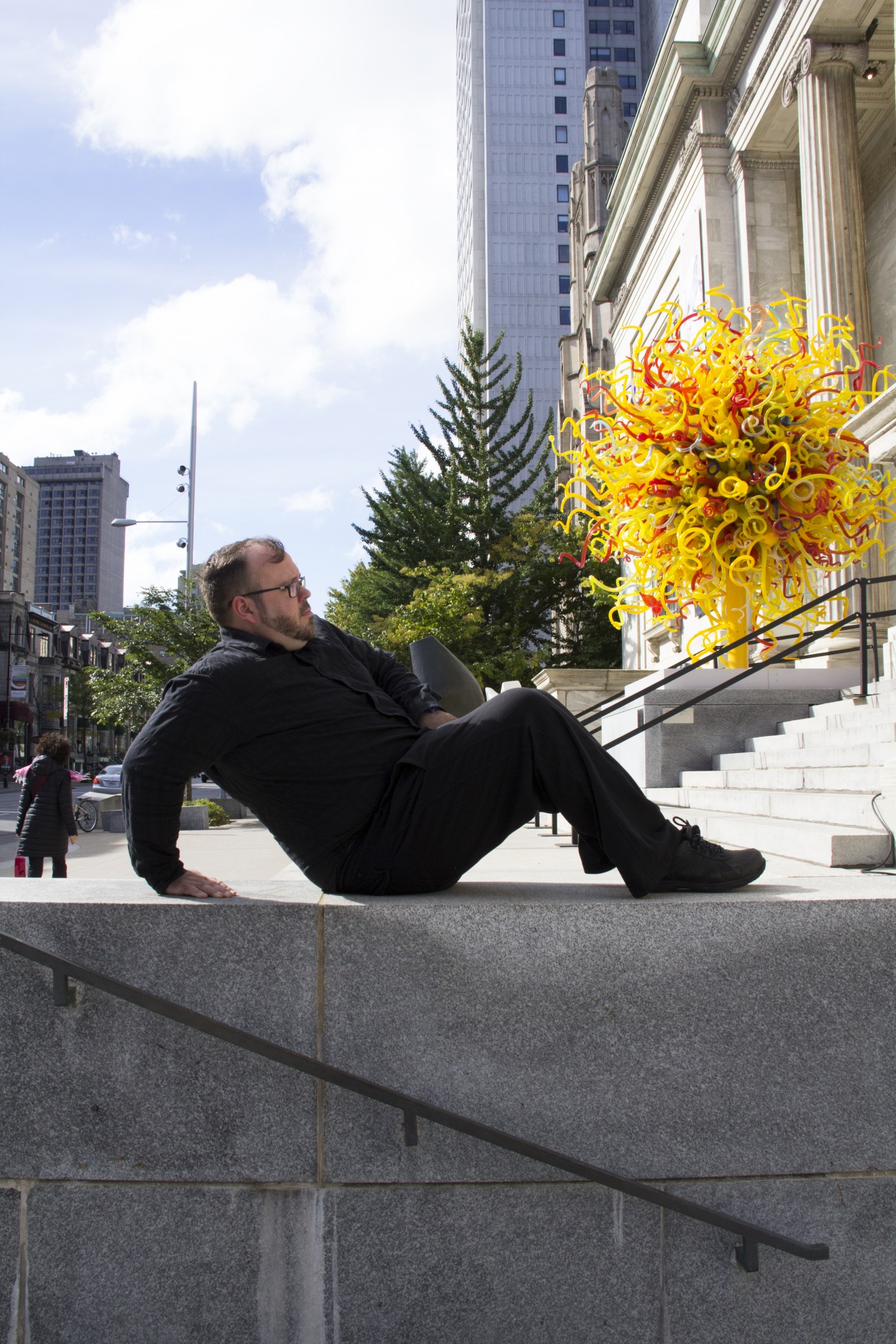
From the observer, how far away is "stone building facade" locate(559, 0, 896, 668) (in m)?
14.0

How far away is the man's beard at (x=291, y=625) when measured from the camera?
2982 millimetres

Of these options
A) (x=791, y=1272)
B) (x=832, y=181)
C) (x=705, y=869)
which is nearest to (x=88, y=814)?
(x=832, y=181)

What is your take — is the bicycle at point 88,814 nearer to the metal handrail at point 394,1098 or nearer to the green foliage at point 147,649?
the green foliage at point 147,649

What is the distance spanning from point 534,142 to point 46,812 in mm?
110791

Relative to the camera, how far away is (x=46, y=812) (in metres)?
9.46

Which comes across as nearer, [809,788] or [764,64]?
[809,788]

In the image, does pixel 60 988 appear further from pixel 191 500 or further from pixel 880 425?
pixel 191 500

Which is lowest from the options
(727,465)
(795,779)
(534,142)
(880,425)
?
(795,779)

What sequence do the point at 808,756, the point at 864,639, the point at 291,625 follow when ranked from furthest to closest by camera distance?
1. the point at 864,639
2. the point at 808,756
3. the point at 291,625

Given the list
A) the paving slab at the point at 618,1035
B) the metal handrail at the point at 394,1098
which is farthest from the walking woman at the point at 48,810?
the paving slab at the point at 618,1035

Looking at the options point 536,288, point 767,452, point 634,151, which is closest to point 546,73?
point 536,288

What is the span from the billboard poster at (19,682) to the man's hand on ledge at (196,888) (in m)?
69.8

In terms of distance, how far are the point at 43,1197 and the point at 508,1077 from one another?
4.07 ft

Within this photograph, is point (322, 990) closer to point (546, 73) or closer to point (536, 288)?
point (536, 288)
